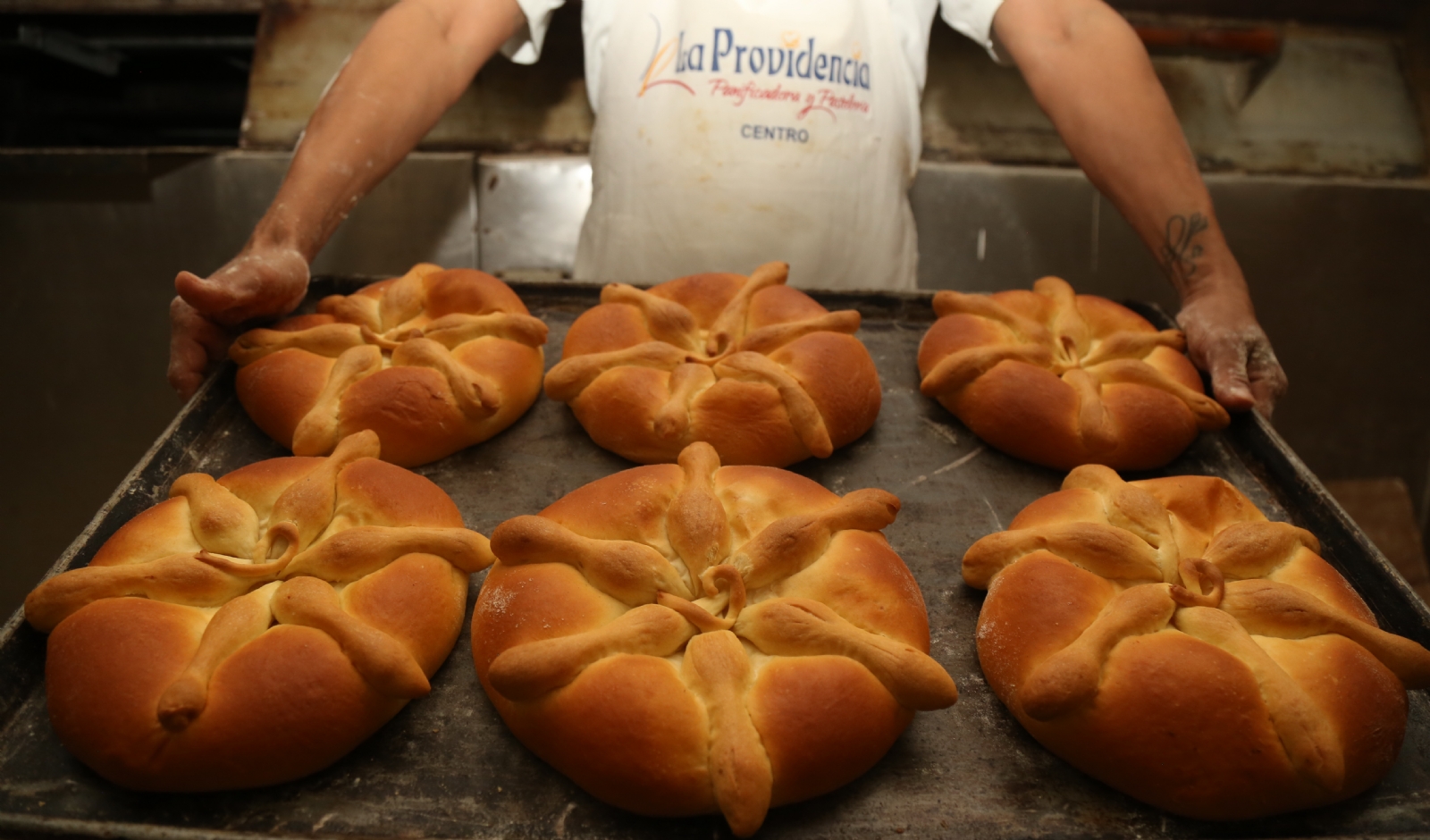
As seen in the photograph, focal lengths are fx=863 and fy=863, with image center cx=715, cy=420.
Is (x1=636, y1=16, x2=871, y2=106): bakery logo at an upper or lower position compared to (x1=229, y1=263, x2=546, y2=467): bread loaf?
upper

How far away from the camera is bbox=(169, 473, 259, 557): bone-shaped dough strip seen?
152 cm

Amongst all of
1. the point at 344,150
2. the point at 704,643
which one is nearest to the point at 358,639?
the point at 704,643

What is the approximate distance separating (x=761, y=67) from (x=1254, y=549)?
1790 mm

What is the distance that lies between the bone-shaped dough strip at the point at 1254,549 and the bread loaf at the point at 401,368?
1.47 meters

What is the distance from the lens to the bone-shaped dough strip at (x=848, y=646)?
132cm

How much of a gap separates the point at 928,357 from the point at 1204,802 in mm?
1144

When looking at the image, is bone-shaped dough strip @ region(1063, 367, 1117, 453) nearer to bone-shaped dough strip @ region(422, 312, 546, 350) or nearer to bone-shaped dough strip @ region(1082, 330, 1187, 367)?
bone-shaped dough strip @ region(1082, 330, 1187, 367)

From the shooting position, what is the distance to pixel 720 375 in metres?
1.96

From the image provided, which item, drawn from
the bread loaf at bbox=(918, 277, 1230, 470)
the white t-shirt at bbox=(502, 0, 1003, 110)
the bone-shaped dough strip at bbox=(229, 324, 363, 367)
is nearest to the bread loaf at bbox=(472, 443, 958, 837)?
the bread loaf at bbox=(918, 277, 1230, 470)

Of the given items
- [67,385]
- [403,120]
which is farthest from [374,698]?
[67,385]

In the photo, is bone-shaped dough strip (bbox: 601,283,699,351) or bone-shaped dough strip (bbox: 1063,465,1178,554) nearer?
bone-shaped dough strip (bbox: 1063,465,1178,554)

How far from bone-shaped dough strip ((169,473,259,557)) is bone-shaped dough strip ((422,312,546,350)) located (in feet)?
1.97

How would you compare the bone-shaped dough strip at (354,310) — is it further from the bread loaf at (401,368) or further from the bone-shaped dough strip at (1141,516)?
the bone-shaped dough strip at (1141,516)

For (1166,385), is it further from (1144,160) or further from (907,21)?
(907,21)
